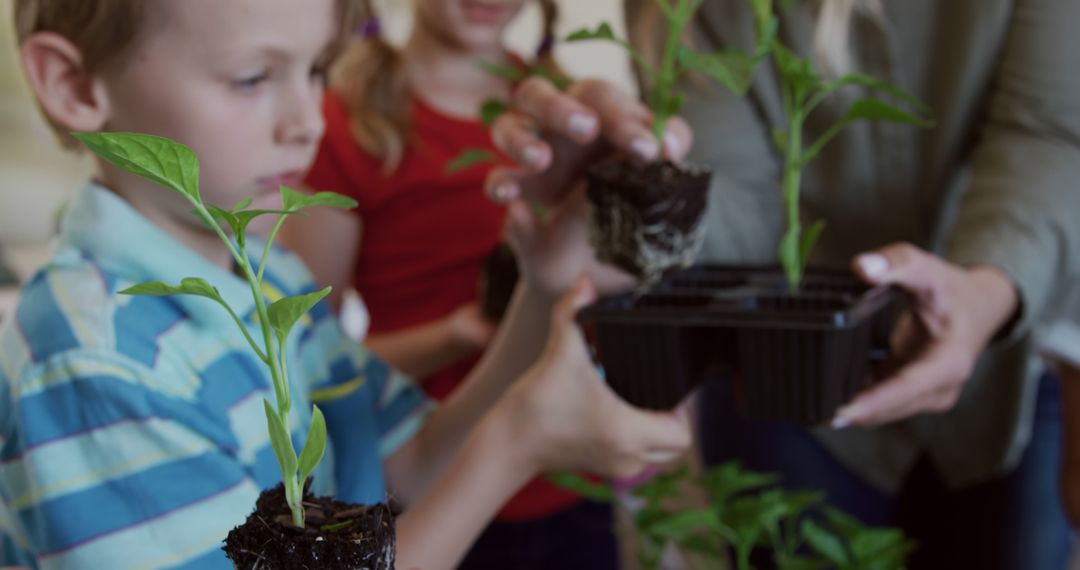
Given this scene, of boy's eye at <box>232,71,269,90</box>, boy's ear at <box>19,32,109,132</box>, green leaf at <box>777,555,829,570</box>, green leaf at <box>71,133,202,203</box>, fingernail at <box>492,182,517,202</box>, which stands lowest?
green leaf at <box>777,555,829,570</box>

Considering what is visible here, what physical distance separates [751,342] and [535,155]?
0.79ft

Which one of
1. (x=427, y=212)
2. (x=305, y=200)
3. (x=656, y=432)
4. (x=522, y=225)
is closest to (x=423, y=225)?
(x=427, y=212)

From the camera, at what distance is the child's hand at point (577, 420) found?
74 centimetres

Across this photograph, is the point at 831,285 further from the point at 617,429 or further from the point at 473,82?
the point at 473,82

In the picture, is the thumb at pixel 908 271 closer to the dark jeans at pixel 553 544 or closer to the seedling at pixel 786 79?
the seedling at pixel 786 79

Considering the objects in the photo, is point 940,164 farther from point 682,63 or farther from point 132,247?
point 132,247

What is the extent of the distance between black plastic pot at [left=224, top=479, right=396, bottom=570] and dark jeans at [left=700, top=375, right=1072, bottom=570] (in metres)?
0.80

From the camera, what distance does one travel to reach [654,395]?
32.3 inches

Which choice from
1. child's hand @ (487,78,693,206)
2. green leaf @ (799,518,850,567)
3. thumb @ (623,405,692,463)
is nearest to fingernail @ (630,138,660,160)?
child's hand @ (487,78,693,206)

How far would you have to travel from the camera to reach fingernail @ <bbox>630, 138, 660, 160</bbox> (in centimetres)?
81

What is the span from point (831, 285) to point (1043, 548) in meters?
0.44

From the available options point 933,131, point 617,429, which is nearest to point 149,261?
point 617,429

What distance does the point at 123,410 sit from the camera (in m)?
0.52

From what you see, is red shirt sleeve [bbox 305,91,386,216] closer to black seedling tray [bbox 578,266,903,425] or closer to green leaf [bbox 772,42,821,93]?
black seedling tray [bbox 578,266,903,425]
